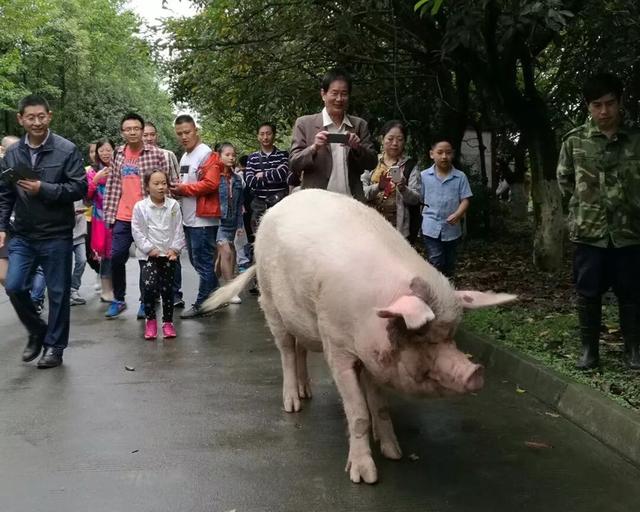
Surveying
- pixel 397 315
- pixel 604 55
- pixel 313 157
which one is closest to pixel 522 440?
pixel 397 315

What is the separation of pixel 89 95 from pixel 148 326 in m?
28.0

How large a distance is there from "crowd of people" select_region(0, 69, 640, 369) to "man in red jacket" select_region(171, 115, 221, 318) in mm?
12

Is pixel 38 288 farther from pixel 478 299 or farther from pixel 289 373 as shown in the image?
pixel 478 299

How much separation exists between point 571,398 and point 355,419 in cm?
168

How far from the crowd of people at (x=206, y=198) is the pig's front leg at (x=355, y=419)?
1.91 meters

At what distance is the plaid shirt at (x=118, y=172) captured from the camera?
761 cm

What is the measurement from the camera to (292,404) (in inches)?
188

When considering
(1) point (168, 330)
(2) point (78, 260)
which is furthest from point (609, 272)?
(2) point (78, 260)

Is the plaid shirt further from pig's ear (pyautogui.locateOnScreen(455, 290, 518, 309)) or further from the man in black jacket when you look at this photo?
pig's ear (pyautogui.locateOnScreen(455, 290, 518, 309))

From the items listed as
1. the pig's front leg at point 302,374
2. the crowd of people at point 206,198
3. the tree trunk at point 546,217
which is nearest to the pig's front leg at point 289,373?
the pig's front leg at point 302,374

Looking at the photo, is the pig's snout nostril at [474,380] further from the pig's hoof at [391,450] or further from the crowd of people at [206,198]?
the crowd of people at [206,198]

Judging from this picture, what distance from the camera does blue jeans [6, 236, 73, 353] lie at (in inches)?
230

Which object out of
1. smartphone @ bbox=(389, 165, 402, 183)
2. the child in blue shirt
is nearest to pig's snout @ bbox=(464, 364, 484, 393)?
smartphone @ bbox=(389, 165, 402, 183)

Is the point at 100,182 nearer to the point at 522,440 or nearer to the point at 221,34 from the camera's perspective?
the point at 221,34
